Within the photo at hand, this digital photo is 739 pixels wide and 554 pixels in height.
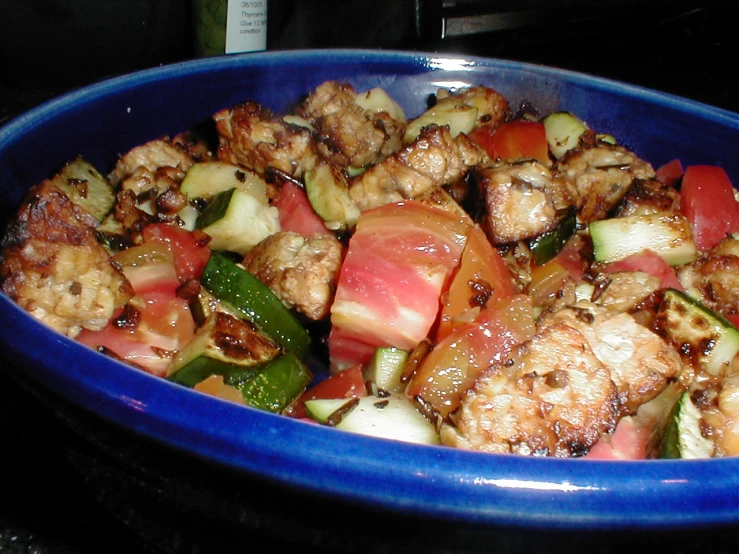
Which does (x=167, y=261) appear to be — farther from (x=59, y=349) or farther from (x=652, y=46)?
(x=652, y=46)

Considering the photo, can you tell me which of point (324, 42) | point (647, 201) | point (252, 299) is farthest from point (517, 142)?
point (324, 42)

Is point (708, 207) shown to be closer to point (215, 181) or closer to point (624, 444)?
point (624, 444)

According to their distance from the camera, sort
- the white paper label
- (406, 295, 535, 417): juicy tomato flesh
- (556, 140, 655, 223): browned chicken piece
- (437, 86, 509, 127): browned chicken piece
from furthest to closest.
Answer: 1. the white paper label
2. (437, 86, 509, 127): browned chicken piece
3. (556, 140, 655, 223): browned chicken piece
4. (406, 295, 535, 417): juicy tomato flesh

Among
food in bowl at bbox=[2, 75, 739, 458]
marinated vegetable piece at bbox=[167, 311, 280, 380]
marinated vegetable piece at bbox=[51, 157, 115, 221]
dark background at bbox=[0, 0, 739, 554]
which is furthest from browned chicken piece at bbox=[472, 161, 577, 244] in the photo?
dark background at bbox=[0, 0, 739, 554]

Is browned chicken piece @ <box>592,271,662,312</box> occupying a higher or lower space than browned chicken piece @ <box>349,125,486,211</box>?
lower

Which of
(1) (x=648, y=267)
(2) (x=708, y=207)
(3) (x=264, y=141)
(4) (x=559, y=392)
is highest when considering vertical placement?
(3) (x=264, y=141)

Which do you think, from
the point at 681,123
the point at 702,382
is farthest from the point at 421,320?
the point at 681,123

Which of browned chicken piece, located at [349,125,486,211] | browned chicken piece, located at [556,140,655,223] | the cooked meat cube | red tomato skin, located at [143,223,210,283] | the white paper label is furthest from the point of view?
the white paper label

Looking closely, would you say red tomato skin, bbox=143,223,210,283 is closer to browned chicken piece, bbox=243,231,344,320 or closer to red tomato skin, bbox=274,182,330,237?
browned chicken piece, bbox=243,231,344,320
